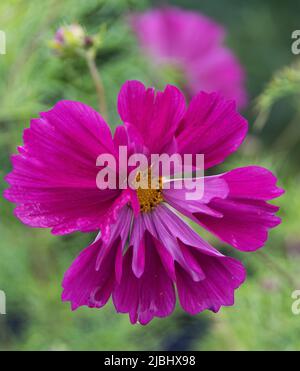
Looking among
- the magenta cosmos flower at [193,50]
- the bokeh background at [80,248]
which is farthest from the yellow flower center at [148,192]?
the magenta cosmos flower at [193,50]

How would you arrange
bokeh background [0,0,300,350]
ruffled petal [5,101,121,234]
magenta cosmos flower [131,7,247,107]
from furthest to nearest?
magenta cosmos flower [131,7,247,107] < bokeh background [0,0,300,350] < ruffled petal [5,101,121,234]

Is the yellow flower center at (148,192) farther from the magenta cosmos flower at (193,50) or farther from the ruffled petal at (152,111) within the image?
the magenta cosmos flower at (193,50)

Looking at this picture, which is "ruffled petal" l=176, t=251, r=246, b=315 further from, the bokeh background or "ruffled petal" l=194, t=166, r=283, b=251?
the bokeh background

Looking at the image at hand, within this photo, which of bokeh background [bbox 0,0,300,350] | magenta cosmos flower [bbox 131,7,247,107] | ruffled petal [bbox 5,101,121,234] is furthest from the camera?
magenta cosmos flower [bbox 131,7,247,107]

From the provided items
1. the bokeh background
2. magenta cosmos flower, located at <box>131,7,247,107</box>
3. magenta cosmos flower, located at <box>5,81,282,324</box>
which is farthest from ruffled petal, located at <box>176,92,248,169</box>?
magenta cosmos flower, located at <box>131,7,247,107</box>

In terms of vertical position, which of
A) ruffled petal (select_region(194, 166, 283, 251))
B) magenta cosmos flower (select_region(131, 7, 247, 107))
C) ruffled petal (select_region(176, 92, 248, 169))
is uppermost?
magenta cosmos flower (select_region(131, 7, 247, 107))

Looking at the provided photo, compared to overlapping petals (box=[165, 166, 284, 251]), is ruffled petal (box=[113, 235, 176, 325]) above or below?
below

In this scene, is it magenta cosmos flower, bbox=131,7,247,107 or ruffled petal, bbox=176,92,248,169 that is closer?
ruffled petal, bbox=176,92,248,169

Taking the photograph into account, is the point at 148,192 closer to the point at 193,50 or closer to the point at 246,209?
the point at 246,209
